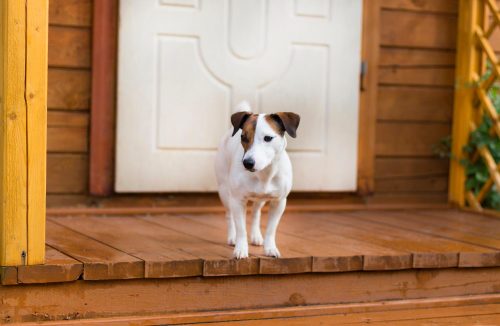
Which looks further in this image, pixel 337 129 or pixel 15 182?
pixel 337 129

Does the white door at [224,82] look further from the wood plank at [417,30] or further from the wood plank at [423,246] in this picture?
the wood plank at [423,246]

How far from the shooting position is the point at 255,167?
274 centimetres

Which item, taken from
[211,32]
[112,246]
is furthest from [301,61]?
[112,246]

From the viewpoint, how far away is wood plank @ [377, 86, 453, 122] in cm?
473

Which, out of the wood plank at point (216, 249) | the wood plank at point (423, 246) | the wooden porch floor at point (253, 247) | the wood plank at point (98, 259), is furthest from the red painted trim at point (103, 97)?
the wood plank at point (423, 246)

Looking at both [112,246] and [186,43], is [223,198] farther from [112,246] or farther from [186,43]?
[186,43]

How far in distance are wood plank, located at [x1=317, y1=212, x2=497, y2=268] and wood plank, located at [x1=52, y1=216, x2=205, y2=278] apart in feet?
2.62

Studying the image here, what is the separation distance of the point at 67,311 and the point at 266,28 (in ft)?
7.09

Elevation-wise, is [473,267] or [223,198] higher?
[223,198]

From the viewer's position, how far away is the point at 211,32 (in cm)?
426

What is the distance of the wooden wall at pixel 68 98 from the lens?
4031mm

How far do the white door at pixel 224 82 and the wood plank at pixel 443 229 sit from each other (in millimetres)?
314

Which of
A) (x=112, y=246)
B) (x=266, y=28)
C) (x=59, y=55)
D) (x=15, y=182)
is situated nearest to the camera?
(x=15, y=182)

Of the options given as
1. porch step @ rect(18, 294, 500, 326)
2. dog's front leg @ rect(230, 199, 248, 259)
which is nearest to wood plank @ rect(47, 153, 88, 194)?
dog's front leg @ rect(230, 199, 248, 259)
